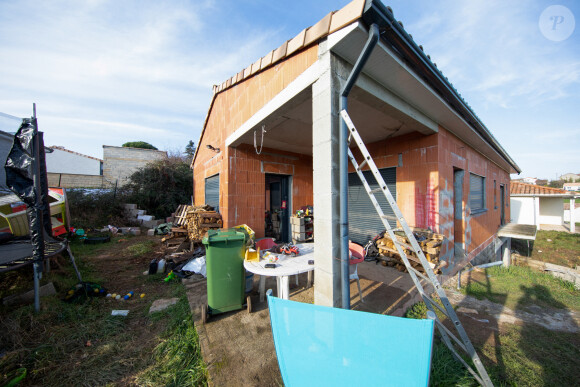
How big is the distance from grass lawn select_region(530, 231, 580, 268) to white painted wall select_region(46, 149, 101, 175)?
39932 mm

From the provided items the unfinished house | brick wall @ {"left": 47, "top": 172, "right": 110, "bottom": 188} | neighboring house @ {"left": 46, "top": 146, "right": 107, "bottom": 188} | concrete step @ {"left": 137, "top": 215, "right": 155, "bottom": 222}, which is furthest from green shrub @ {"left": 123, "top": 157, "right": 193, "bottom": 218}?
neighboring house @ {"left": 46, "top": 146, "right": 107, "bottom": 188}

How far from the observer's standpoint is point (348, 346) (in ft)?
3.99

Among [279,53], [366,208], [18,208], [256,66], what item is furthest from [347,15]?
[18,208]

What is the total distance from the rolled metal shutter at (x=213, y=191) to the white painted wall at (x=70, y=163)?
25347 mm

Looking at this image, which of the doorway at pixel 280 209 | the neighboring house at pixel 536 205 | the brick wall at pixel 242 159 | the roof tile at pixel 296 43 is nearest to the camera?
the roof tile at pixel 296 43

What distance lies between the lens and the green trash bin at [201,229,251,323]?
2887 millimetres

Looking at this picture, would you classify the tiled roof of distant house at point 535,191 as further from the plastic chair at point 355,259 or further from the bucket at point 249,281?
the bucket at point 249,281

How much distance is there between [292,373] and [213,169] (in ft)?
20.5

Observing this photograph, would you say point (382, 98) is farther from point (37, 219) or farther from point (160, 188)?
point (160, 188)

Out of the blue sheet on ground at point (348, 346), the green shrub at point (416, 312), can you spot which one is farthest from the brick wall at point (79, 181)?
the green shrub at point (416, 312)

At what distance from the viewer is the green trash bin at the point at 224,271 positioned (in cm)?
289

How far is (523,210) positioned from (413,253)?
21.8 meters

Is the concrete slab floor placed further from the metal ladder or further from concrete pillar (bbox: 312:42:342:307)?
the metal ladder

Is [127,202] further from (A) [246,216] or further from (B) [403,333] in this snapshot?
(B) [403,333]
